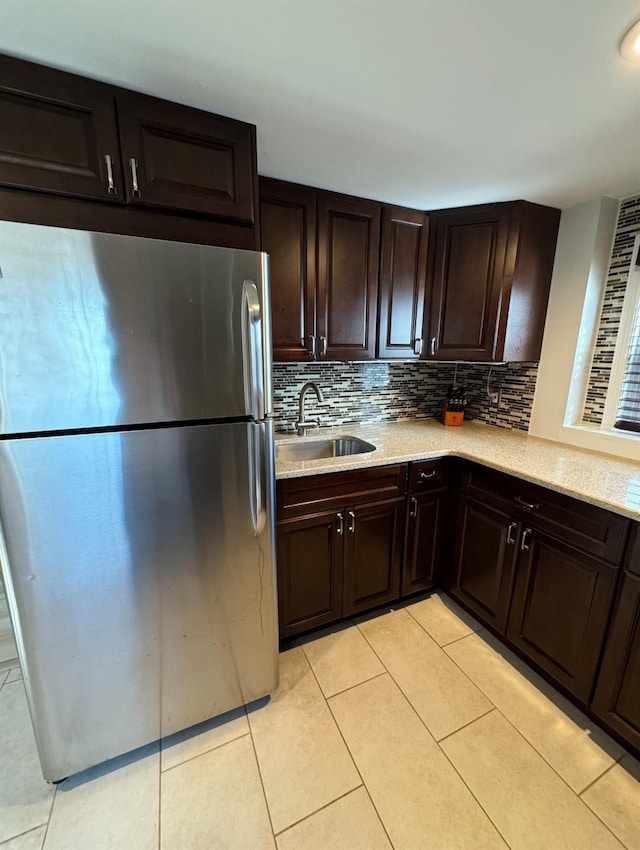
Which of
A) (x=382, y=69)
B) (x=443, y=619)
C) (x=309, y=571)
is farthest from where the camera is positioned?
(x=443, y=619)

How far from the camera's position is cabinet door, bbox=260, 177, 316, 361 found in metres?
1.67

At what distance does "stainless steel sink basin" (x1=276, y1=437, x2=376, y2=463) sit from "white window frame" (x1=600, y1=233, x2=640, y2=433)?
132 cm

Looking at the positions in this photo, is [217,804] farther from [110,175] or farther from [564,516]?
[110,175]

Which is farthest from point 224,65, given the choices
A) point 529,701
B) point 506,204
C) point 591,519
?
point 529,701

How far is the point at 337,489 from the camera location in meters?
1.69

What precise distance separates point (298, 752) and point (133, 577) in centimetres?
92

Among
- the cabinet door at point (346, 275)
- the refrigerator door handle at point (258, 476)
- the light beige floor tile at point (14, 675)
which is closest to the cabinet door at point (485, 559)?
the cabinet door at point (346, 275)

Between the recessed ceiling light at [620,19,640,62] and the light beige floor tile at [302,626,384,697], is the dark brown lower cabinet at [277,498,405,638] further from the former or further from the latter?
the recessed ceiling light at [620,19,640,62]

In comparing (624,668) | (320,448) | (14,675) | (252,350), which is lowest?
(14,675)

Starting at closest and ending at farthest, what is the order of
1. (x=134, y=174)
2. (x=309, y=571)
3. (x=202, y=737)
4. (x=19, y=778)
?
(x=134, y=174), (x=19, y=778), (x=202, y=737), (x=309, y=571)

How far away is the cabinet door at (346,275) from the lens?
1798 mm

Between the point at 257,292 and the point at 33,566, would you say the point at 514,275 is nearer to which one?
A: the point at 257,292

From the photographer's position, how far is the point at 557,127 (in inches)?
49.4

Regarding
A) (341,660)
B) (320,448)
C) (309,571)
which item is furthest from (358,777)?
(320,448)
